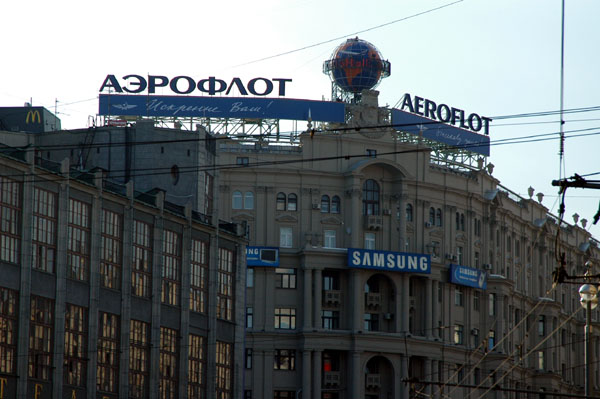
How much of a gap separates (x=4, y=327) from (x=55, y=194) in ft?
28.2

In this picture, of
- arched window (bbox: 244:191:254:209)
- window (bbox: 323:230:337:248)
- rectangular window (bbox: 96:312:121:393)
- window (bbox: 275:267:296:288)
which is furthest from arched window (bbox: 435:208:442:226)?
rectangular window (bbox: 96:312:121:393)

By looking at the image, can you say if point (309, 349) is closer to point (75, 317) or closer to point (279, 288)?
point (279, 288)

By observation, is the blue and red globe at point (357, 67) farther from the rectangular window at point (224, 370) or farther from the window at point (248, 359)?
the rectangular window at point (224, 370)

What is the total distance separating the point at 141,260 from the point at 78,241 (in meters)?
7.19

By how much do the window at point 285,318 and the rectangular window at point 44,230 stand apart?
161 feet

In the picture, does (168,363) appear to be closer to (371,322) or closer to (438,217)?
(371,322)

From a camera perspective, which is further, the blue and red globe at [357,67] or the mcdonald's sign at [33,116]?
the blue and red globe at [357,67]

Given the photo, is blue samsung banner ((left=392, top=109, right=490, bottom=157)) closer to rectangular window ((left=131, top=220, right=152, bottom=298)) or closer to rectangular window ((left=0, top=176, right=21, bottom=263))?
rectangular window ((left=131, top=220, right=152, bottom=298))

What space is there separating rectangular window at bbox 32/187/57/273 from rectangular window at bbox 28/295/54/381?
6.68ft

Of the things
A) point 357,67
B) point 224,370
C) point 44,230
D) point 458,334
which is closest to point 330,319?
point 458,334

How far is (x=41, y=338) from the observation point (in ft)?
258

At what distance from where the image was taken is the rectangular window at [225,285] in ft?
319

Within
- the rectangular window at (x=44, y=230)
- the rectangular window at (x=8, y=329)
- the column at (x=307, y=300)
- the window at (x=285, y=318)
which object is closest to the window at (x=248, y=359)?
the window at (x=285, y=318)

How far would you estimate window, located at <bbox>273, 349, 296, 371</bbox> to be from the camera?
126 meters
